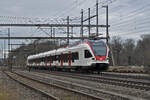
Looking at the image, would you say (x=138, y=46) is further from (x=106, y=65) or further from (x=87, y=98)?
(x=87, y=98)

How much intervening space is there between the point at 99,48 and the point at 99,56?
940 mm

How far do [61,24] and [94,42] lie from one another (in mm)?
10884

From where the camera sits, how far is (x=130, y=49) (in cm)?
8700

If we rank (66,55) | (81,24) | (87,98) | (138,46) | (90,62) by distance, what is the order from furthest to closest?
(138,46), (81,24), (66,55), (90,62), (87,98)

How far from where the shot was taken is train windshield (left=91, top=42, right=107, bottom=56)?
2504 cm

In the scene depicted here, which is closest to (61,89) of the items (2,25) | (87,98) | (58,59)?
(87,98)

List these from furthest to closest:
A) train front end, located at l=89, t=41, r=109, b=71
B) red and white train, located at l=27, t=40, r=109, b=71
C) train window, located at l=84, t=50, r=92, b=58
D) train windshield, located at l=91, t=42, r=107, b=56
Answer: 1. train window, located at l=84, t=50, r=92, b=58
2. train windshield, located at l=91, t=42, r=107, b=56
3. red and white train, located at l=27, t=40, r=109, b=71
4. train front end, located at l=89, t=41, r=109, b=71

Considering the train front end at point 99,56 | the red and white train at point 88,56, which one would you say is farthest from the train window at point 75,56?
the train front end at point 99,56

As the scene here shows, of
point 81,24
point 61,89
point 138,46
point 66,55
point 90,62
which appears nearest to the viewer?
point 61,89

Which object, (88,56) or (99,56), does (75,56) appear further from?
(99,56)

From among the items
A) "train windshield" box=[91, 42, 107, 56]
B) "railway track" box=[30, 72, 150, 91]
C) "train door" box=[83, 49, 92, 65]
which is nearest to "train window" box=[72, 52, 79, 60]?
"train door" box=[83, 49, 92, 65]

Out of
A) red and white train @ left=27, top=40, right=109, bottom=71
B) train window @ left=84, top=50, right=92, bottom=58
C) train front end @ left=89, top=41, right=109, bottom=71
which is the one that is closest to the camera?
train front end @ left=89, top=41, right=109, bottom=71

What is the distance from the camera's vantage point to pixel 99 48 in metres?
25.4

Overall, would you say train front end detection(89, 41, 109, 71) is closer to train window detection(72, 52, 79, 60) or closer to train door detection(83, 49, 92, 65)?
train door detection(83, 49, 92, 65)
